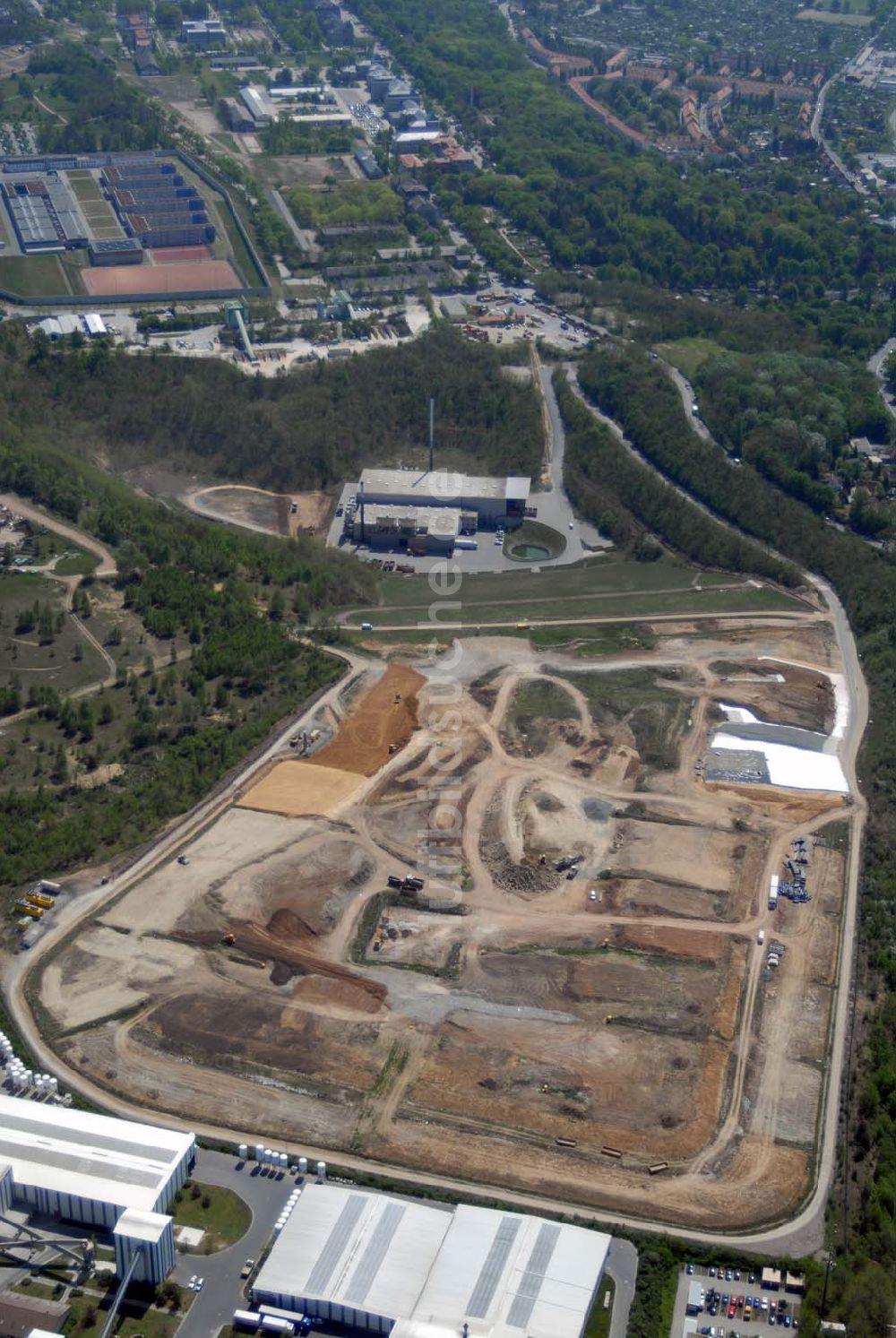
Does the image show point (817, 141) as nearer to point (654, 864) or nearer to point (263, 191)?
point (263, 191)

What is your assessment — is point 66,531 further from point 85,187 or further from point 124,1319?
point 85,187

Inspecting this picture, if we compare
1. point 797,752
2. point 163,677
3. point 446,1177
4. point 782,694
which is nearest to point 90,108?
point 163,677

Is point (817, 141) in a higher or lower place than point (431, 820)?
higher

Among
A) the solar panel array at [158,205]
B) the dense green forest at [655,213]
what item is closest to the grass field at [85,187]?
the solar panel array at [158,205]

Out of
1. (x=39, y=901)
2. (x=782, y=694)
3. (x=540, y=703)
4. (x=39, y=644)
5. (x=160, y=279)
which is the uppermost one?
(x=160, y=279)

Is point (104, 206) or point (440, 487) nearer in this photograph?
point (440, 487)

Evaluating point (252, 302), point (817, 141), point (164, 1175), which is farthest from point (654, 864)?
point (817, 141)

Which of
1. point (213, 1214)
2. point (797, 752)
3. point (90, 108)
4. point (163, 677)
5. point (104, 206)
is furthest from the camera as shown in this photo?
point (90, 108)
